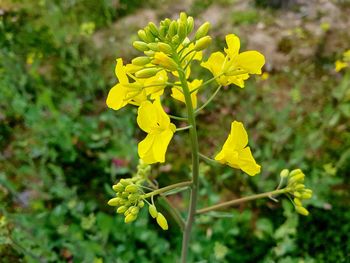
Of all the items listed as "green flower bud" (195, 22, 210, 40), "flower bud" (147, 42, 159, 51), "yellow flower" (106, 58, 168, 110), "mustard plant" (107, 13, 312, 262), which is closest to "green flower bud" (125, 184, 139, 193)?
"mustard plant" (107, 13, 312, 262)

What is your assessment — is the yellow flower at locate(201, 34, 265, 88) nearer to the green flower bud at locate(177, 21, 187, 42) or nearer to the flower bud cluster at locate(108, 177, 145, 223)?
the green flower bud at locate(177, 21, 187, 42)

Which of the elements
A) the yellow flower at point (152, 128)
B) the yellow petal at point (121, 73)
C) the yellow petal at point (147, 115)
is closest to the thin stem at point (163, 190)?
the yellow flower at point (152, 128)

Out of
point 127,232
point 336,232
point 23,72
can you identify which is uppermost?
point 23,72

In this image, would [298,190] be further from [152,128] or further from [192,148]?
[152,128]

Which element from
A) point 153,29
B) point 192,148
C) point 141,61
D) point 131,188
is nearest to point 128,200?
point 131,188

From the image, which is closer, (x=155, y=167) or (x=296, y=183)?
(x=296, y=183)

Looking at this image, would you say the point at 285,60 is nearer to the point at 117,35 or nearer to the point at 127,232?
the point at 117,35

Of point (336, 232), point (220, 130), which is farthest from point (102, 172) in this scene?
point (336, 232)

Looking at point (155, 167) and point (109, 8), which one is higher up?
point (109, 8)
